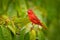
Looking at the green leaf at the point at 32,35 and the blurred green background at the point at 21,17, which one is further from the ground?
the blurred green background at the point at 21,17

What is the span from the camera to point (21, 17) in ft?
6.05

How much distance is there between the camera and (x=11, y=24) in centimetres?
161

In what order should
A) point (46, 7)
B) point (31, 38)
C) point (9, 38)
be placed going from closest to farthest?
point (9, 38) → point (31, 38) → point (46, 7)

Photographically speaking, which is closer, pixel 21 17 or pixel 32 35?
pixel 32 35

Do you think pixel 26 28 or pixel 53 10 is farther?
pixel 53 10

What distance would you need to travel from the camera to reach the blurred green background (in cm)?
159

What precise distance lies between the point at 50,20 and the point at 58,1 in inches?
10.0

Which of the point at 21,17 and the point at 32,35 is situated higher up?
the point at 21,17

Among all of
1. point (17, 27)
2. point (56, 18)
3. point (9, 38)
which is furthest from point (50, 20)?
point (9, 38)

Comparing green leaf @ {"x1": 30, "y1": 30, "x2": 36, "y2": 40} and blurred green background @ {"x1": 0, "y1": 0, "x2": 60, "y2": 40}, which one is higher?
blurred green background @ {"x1": 0, "y1": 0, "x2": 60, "y2": 40}

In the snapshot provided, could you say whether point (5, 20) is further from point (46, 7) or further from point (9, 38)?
point (46, 7)

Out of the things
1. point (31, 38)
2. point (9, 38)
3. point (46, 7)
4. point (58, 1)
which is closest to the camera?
point (9, 38)

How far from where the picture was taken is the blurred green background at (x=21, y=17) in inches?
62.5

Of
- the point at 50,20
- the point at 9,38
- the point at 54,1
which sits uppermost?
the point at 54,1
